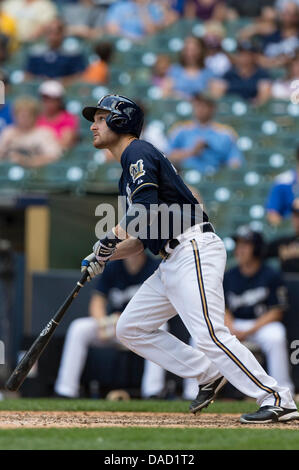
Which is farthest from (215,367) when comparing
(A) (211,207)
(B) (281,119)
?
(B) (281,119)

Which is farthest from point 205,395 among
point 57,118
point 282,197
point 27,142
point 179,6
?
point 179,6

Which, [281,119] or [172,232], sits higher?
[281,119]

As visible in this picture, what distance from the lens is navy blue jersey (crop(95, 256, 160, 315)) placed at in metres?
8.56

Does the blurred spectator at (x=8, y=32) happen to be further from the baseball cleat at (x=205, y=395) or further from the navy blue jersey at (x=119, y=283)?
the baseball cleat at (x=205, y=395)

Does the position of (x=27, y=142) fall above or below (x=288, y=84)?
below

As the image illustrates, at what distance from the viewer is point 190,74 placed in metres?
11.7

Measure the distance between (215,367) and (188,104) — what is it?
6.33 m

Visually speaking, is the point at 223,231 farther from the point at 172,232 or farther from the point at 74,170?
the point at 172,232

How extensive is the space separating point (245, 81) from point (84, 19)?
3131mm

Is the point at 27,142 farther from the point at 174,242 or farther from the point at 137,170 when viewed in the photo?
the point at 137,170

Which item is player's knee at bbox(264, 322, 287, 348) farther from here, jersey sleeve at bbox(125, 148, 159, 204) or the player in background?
jersey sleeve at bbox(125, 148, 159, 204)

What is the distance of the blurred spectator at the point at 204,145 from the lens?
33.9 feet

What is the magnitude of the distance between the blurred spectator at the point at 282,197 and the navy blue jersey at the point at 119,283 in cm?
152

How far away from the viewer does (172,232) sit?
5.41 meters
